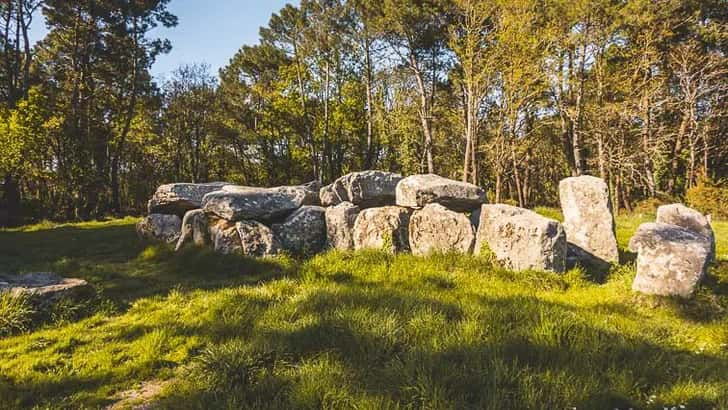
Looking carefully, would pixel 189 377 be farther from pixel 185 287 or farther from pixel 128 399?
pixel 185 287

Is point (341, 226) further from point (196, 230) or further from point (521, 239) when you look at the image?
point (521, 239)

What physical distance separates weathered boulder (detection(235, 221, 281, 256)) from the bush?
21.2 m

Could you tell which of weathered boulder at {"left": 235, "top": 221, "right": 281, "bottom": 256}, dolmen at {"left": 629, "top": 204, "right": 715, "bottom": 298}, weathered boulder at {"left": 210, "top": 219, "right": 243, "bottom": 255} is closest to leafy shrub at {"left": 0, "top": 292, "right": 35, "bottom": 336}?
weathered boulder at {"left": 210, "top": 219, "right": 243, "bottom": 255}

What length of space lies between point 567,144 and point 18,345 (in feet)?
85.1

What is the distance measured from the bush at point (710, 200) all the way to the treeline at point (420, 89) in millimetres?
2036

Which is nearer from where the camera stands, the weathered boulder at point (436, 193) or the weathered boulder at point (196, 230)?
the weathered boulder at point (436, 193)

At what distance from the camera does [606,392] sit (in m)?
3.08

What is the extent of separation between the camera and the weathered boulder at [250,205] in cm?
825

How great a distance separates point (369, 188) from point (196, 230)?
422 cm

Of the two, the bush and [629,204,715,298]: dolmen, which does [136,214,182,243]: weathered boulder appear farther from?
the bush

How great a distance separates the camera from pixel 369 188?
9195 millimetres

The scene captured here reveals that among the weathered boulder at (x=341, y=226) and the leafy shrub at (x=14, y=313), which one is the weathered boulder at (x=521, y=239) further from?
the leafy shrub at (x=14, y=313)

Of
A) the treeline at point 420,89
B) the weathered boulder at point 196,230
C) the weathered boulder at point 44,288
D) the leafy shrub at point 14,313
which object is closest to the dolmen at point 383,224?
the weathered boulder at point 196,230

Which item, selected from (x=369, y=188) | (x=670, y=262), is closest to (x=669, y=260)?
(x=670, y=262)
